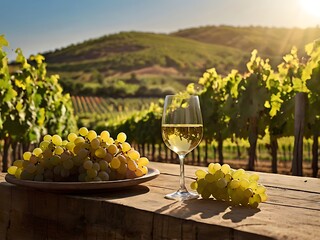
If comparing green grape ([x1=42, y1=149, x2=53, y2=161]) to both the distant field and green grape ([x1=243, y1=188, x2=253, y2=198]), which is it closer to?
green grape ([x1=243, y1=188, x2=253, y2=198])

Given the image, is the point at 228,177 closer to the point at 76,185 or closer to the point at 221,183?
the point at 221,183

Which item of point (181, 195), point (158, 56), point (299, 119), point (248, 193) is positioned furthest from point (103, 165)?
point (158, 56)

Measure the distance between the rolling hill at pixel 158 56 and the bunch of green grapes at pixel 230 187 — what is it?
2221 inches

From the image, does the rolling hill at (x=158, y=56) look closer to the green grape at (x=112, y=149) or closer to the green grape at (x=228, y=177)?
the green grape at (x=112, y=149)

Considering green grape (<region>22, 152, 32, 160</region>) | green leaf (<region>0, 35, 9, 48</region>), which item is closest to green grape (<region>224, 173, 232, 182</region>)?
green grape (<region>22, 152, 32, 160</region>)

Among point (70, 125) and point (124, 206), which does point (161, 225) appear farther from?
point (70, 125)

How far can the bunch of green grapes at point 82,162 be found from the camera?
6.16 feet

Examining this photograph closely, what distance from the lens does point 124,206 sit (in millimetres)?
1625

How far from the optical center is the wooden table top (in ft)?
4.47

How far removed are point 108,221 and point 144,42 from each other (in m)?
76.7

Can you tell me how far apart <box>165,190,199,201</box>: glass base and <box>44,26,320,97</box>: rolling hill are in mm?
56367

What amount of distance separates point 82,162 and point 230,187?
0.57m

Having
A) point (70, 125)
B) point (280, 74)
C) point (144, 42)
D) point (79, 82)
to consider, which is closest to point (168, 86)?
point (79, 82)

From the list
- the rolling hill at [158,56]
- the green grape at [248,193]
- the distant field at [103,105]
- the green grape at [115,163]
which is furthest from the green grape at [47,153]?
the rolling hill at [158,56]
